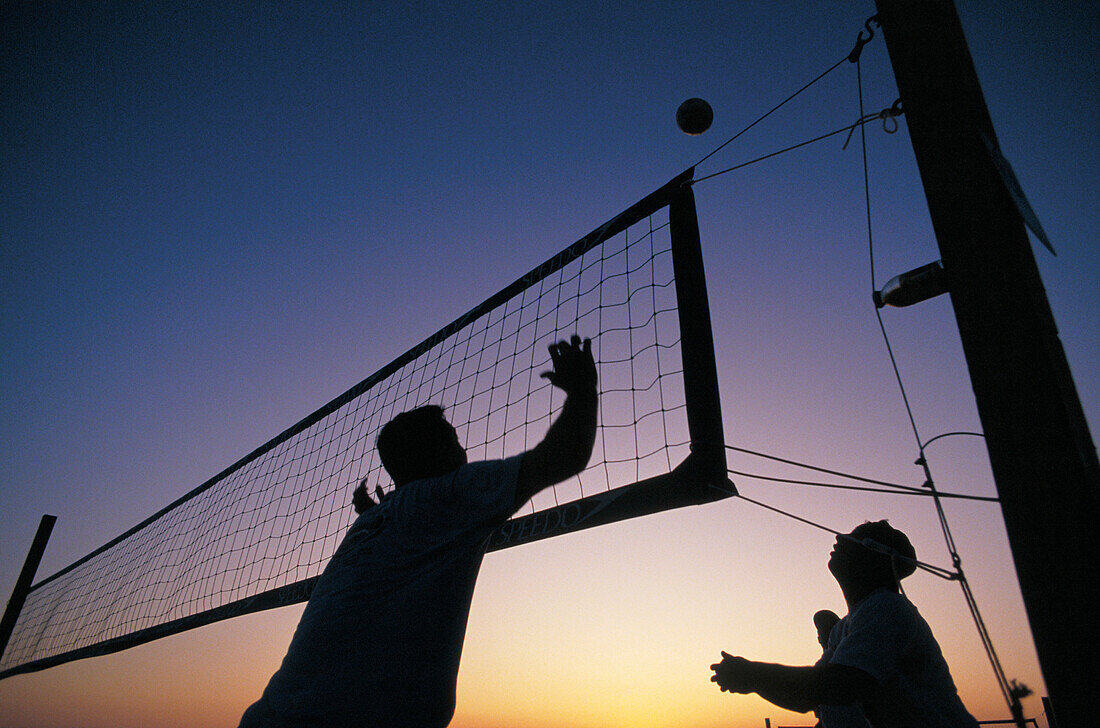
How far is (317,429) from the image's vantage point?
519 cm

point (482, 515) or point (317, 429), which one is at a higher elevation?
point (317, 429)

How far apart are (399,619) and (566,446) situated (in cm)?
57

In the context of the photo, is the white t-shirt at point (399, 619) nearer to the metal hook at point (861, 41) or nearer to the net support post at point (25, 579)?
the metal hook at point (861, 41)

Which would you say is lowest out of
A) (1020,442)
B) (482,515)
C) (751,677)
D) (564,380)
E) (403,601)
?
(751,677)

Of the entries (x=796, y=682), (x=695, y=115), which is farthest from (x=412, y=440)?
(x=695, y=115)

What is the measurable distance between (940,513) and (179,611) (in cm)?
611

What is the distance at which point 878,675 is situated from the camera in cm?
186

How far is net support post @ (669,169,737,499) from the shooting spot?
6.01 ft

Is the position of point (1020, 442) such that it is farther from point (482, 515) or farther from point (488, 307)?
point (488, 307)

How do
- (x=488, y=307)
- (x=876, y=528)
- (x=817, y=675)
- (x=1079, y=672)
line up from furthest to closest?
(x=488, y=307) < (x=876, y=528) < (x=817, y=675) < (x=1079, y=672)

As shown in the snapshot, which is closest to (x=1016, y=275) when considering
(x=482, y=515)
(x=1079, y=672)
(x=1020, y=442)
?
(x=1020, y=442)

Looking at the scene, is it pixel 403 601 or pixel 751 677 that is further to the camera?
pixel 751 677

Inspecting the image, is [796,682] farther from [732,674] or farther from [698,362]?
[698,362]

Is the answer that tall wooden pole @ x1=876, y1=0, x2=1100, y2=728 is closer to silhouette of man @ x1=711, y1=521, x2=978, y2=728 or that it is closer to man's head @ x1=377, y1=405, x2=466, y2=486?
silhouette of man @ x1=711, y1=521, x2=978, y2=728
